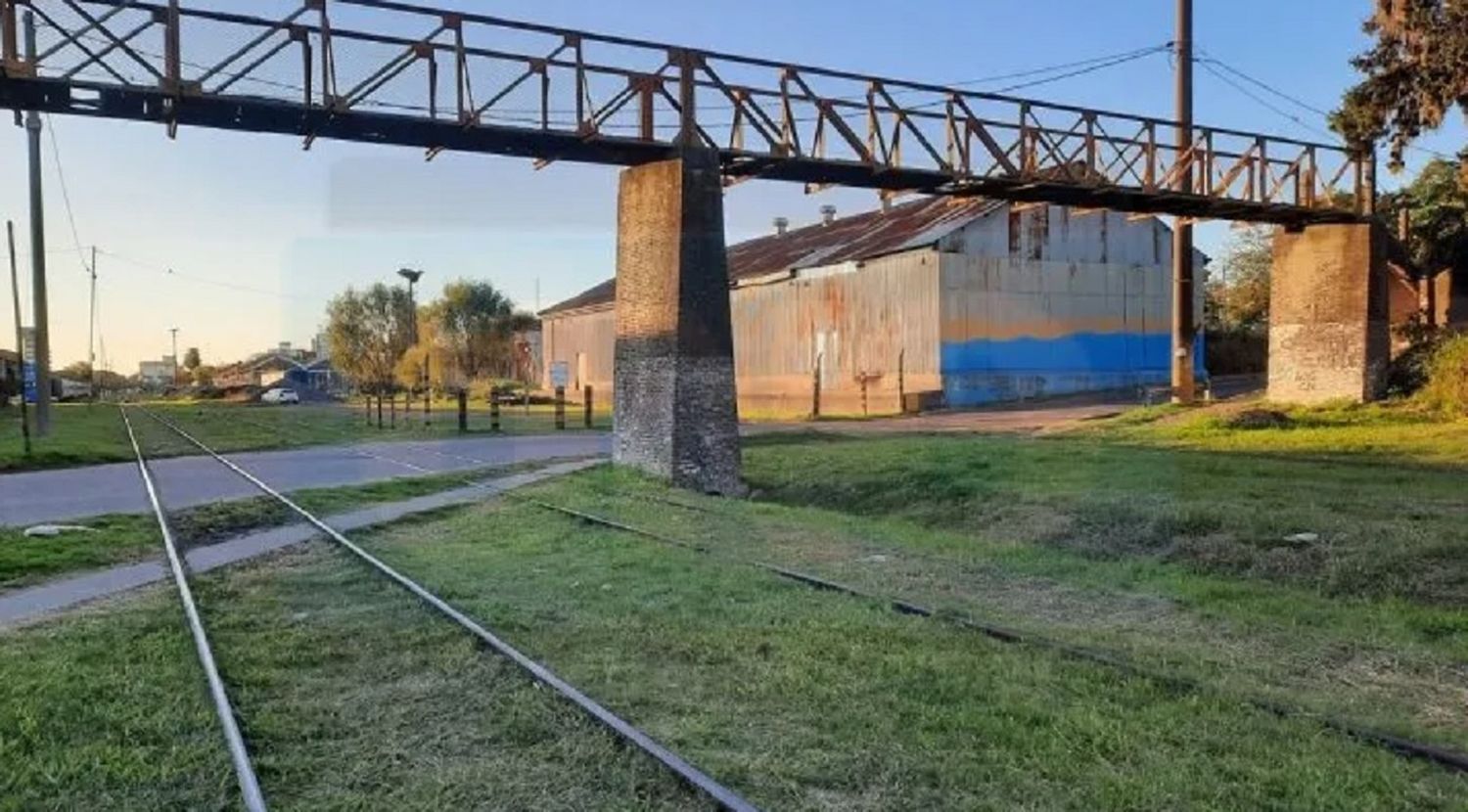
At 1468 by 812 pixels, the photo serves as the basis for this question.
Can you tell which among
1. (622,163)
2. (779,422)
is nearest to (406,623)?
(622,163)

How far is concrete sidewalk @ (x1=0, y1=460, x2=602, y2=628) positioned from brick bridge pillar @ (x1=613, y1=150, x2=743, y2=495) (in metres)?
2.70

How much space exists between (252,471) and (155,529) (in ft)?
28.0

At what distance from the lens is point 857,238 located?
45344 millimetres

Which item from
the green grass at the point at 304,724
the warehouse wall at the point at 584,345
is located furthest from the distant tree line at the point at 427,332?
the green grass at the point at 304,724

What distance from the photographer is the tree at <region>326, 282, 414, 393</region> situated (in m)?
97.2

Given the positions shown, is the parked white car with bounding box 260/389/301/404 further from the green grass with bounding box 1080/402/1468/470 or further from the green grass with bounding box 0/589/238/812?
the green grass with bounding box 0/589/238/812

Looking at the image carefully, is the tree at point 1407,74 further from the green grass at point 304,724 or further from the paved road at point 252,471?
the green grass at point 304,724

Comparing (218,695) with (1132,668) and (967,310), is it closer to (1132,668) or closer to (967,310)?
(1132,668)

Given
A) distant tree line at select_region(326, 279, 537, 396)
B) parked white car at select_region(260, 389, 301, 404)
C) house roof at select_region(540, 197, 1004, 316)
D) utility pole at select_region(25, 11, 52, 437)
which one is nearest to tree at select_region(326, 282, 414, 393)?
distant tree line at select_region(326, 279, 537, 396)

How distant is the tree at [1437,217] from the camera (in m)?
35.2

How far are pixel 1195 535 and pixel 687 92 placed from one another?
34.1 feet

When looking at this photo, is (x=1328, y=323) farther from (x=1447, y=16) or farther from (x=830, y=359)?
(x=830, y=359)

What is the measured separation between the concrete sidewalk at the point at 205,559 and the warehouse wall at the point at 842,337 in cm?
2207

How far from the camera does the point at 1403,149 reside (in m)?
22.2
